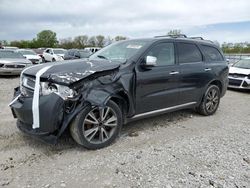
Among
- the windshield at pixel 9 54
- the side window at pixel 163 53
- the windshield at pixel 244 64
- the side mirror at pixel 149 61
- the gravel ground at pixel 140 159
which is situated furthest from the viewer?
the windshield at pixel 9 54

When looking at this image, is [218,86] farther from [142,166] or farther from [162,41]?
[142,166]

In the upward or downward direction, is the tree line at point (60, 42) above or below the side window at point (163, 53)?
above

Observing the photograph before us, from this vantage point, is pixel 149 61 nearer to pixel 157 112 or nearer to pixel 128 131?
pixel 157 112

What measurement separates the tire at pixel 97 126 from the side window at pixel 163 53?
1.25 m

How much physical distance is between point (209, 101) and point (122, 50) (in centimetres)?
246

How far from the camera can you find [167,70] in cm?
458

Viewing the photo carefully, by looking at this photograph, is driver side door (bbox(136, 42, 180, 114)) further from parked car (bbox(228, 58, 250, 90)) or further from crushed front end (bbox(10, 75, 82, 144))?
parked car (bbox(228, 58, 250, 90))

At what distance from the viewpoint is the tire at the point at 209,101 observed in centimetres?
563

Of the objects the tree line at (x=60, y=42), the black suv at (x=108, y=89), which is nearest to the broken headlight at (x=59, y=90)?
the black suv at (x=108, y=89)

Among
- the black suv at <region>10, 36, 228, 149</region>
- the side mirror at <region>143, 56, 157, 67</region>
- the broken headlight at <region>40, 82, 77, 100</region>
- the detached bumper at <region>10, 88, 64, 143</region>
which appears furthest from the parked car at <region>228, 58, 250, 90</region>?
the detached bumper at <region>10, 88, 64, 143</region>

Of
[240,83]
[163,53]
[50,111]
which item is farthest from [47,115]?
[240,83]

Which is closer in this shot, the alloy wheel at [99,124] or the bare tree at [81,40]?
the alloy wheel at [99,124]

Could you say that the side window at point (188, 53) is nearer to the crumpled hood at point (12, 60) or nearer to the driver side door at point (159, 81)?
the driver side door at point (159, 81)

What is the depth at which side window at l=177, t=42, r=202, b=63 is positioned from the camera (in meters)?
4.97
